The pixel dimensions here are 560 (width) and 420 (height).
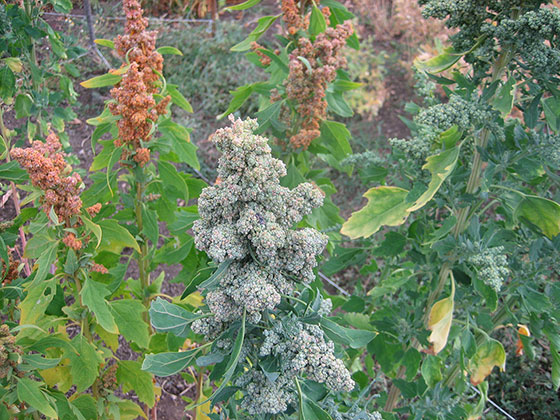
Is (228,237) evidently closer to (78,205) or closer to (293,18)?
(78,205)

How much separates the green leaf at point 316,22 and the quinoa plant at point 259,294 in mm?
1218

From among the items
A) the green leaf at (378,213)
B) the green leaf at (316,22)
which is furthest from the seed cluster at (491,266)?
the green leaf at (316,22)

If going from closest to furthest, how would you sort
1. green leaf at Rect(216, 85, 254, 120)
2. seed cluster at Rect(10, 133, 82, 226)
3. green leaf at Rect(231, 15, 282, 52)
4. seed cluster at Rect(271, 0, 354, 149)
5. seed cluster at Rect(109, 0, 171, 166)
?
1. seed cluster at Rect(10, 133, 82, 226)
2. seed cluster at Rect(109, 0, 171, 166)
3. seed cluster at Rect(271, 0, 354, 149)
4. green leaf at Rect(231, 15, 282, 52)
5. green leaf at Rect(216, 85, 254, 120)

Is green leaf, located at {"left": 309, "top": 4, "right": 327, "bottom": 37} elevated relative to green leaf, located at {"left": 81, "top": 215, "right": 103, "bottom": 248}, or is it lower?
elevated

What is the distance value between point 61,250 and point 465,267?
4.87ft

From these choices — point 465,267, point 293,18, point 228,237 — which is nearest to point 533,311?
point 465,267

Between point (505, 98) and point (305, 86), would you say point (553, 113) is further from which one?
point (305, 86)

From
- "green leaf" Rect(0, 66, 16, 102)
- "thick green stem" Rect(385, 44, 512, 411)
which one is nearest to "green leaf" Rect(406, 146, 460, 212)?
"thick green stem" Rect(385, 44, 512, 411)

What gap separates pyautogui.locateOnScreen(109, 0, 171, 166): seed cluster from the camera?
1.78 metres

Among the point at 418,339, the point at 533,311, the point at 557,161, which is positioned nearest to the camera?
the point at 557,161

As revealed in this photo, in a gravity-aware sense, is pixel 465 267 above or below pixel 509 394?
above

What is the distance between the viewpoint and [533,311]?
1.90m

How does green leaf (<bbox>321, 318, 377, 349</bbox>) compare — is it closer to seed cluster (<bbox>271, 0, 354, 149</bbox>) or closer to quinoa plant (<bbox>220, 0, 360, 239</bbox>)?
quinoa plant (<bbox>220, 0, 360, 239</bbox>)

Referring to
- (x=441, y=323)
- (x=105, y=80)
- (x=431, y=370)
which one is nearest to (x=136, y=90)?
(x=105, y=80)
